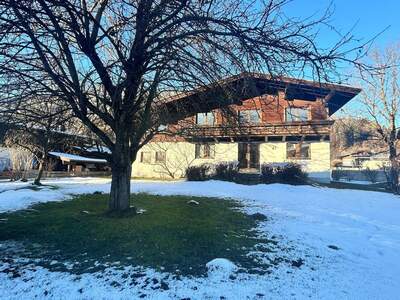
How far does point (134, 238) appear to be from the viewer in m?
5.96

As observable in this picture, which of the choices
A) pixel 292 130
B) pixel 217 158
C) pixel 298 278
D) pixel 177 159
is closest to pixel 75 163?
pixel 177 159

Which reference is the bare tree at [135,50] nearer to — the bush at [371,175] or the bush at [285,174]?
the bush at [285,174]

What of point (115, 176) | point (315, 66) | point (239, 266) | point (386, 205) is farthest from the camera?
point (386, 205)

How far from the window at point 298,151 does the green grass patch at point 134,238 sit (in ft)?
49.4

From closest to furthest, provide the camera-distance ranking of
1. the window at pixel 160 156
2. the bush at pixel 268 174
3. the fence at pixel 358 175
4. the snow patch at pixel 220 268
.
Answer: the snow patch at pixel 220 268
the bush at pixel 268 174
the window at pixel 160 156
the fence at pixel 358 175

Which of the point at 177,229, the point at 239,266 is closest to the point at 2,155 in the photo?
the point at 177,229

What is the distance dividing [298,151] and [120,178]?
17640 mm

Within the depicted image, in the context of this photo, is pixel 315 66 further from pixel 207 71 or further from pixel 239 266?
pixel 239 266

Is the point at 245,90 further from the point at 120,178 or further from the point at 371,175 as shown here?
the point at 371,175

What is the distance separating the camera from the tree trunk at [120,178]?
790 centimetres

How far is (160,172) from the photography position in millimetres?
26328

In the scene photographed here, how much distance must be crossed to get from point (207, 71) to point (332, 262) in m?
4.08

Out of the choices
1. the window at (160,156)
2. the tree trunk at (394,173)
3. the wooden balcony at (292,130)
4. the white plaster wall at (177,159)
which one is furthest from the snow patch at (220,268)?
the window at (160,156)

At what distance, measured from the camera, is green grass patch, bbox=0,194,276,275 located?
4770mm
